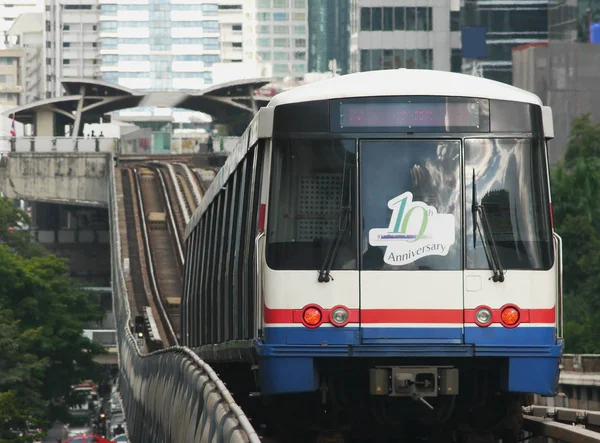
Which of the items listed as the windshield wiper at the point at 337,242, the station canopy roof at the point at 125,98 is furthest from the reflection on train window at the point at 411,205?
the station canopy roof at the point at 125,98

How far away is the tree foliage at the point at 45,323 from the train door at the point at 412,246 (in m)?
44.9

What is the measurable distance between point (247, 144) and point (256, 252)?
1664mm

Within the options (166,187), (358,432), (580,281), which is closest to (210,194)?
(358,432)

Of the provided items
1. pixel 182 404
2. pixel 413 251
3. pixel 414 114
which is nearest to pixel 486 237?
pixel 413 251

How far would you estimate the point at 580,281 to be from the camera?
66.4 metres

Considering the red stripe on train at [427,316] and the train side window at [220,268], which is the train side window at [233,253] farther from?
the red stripe on train at [427,316]

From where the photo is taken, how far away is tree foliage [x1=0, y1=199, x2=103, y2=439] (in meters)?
57.7

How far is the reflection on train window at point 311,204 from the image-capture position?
12578 millimetres

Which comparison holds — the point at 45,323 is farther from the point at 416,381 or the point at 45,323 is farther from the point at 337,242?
the point at 416,381

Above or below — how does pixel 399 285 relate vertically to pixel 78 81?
below

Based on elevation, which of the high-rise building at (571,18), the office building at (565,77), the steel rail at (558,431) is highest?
the high-rise building at (571,18)

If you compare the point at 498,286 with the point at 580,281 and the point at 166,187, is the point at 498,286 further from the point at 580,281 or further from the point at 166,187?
the point at 166,187

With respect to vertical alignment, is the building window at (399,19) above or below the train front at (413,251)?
above

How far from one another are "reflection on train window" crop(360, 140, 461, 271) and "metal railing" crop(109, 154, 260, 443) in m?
1.83
